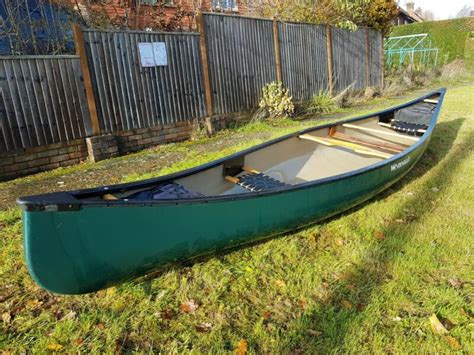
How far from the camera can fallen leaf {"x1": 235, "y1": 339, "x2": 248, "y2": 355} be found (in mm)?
2292

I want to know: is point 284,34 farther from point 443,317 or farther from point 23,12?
point 443,317

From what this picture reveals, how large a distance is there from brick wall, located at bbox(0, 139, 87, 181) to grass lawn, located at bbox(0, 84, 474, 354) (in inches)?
78.7

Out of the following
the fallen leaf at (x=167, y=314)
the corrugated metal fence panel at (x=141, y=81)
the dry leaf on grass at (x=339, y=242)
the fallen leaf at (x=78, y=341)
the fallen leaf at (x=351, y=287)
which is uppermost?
the corrugated metal fence panel at (x=141, y=81)

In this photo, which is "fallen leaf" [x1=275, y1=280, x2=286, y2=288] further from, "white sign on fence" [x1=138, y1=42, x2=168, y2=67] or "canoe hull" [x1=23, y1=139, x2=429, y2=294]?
"white sign on fence" [x1=138, y1=42, x2=168, y2=67]

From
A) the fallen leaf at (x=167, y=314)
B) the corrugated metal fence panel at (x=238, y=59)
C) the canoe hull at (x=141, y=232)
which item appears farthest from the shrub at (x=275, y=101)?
the fallen leaf at (x=167, y=314)

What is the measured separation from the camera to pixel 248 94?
30.7 ft

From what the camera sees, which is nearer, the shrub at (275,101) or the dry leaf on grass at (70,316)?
the dry leaf on grass at (70,316)

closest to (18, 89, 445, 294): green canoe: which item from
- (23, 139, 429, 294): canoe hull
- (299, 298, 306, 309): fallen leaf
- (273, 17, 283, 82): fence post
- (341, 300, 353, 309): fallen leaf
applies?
(23, 139, 429, 294): canoe hull

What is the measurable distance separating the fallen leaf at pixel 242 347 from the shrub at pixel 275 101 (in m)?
7.74

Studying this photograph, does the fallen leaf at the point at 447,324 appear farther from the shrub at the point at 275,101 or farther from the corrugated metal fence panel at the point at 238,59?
the shrub at the point at 275,101

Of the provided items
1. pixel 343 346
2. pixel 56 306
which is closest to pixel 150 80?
pixel 56 306

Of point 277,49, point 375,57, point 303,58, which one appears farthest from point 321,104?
point 375,57

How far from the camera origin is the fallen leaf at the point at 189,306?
106 inches

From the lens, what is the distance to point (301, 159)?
5.37 m
